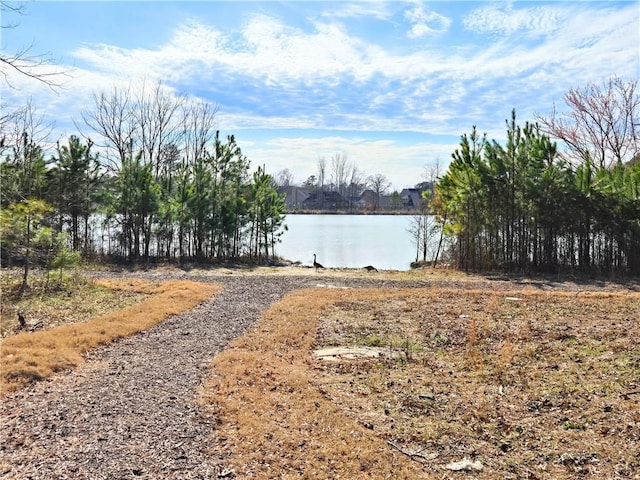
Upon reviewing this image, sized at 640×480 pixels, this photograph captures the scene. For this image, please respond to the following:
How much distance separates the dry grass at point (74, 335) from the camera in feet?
16.4

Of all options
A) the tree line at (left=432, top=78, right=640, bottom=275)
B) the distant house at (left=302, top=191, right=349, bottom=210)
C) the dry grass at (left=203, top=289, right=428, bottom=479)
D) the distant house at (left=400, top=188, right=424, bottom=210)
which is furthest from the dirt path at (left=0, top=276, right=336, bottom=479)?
the distant house at (left=400, top=188, right=424, bottom=210)

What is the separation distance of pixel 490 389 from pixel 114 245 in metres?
16.0

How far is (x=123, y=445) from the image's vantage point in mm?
3547

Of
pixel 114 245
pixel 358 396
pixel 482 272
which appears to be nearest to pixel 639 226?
pixel 482 272

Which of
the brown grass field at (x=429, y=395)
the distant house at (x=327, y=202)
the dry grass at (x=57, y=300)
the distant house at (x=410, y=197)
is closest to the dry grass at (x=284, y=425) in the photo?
the brown grass field at (x=429, y=395)

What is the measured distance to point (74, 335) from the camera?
6.35m

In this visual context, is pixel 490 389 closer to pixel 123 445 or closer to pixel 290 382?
pixel 290 382

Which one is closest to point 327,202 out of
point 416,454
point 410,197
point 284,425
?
point 410,197

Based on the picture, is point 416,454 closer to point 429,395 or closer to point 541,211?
point 429,395

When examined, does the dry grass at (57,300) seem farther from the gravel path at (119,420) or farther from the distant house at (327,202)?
the distant house at (327,202)

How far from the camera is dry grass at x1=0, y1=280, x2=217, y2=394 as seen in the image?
500 cm

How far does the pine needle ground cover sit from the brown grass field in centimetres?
1

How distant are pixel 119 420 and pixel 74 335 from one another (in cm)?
286

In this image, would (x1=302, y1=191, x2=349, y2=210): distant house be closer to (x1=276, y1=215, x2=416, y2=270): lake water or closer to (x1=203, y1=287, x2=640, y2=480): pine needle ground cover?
(x1=276, y1=215, x2=416, y2=270): lake water
